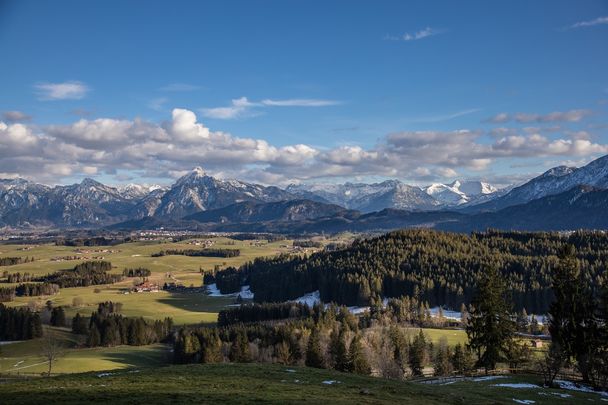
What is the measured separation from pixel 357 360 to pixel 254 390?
2510 inches

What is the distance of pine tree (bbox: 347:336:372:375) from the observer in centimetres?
10100

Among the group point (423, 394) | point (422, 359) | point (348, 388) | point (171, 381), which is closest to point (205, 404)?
point (171, 381)

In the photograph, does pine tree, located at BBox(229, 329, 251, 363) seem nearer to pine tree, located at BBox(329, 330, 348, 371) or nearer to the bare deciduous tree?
pine tree, located at BBox(329, 330, 348, 371)

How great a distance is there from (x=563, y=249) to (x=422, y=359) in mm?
50042

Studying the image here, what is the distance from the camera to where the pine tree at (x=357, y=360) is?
331ft

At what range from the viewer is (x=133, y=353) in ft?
445

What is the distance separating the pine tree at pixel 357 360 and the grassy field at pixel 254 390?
43.6 m

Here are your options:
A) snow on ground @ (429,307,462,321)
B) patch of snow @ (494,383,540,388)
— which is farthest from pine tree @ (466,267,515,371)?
snow on ground @ (429,307,462,321)

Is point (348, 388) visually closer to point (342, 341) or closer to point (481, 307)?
point (481, 307)

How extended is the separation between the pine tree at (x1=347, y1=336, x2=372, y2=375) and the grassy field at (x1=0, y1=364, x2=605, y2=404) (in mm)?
43589

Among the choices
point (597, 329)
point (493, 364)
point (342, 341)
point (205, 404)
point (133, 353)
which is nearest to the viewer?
point (205, 404)

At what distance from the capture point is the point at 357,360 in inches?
4021

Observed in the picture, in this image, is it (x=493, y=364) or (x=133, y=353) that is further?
(x=133, y=353)

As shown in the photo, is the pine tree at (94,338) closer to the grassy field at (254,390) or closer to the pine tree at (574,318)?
the grassy field at (254,390)
